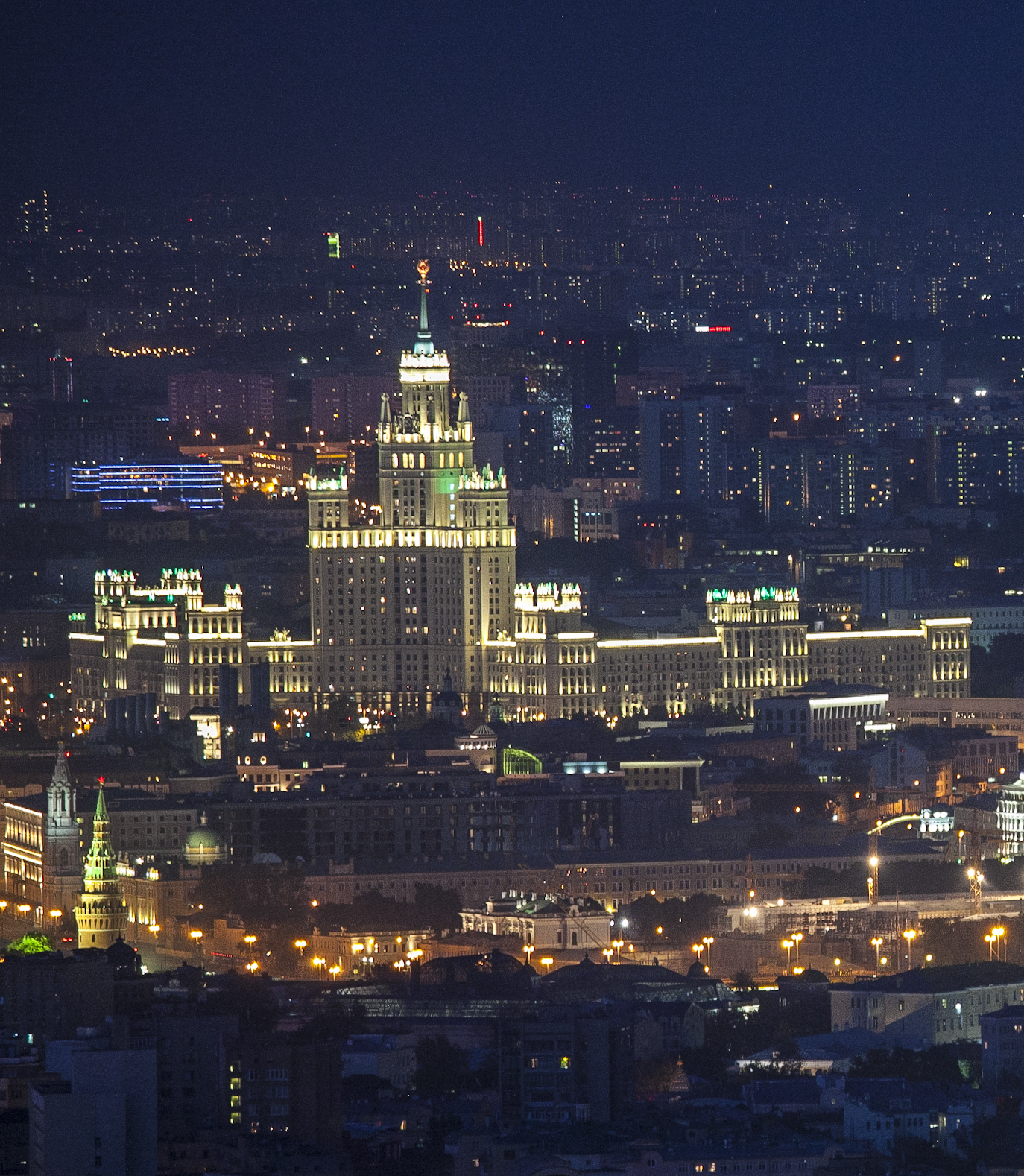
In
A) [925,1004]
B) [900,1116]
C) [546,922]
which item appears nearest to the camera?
[900,1116]

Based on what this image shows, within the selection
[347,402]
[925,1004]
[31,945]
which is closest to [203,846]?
[31,945]

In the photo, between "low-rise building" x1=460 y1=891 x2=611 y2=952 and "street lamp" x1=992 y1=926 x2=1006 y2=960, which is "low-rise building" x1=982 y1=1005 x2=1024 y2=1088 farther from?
"low-rise building" x1=460 y1=891 x2=611 y2=952

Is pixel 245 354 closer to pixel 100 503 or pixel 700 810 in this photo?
pixel 100 503

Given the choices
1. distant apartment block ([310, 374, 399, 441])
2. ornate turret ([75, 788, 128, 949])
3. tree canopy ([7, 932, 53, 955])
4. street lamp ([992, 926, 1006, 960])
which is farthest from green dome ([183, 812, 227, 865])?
distant apartment block ([310, 374, 399, 441])

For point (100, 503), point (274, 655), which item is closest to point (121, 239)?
point (100, 503)

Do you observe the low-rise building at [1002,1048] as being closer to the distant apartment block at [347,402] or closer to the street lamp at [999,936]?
the street lamp at [999,936]

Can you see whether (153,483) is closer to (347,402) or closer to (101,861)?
(347,402)
